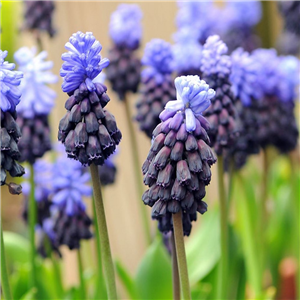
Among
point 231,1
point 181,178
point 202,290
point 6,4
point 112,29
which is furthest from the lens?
point 6,4

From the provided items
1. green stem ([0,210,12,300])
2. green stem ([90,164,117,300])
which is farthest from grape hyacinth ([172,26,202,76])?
green stem ([0,210,12,300])

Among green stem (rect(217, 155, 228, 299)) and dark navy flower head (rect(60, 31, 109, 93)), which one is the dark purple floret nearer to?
dark navy flower head (rect(60, 31, 109, 93))

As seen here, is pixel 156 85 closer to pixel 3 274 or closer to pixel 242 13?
pixel 3 274

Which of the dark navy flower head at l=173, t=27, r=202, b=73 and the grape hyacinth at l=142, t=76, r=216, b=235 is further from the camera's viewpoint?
the dark navy flower head at l=173, t=27, r=202, b=73

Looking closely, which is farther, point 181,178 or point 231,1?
point 231,1

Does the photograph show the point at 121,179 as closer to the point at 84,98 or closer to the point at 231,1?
the point at 231,1

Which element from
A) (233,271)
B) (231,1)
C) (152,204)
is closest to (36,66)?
(152,204)

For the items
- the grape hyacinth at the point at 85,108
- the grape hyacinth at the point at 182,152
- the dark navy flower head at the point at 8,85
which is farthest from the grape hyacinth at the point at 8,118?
the grape hyacinth at the point at 182,152

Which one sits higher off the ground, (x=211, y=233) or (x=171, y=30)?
(x=171, y=30)
